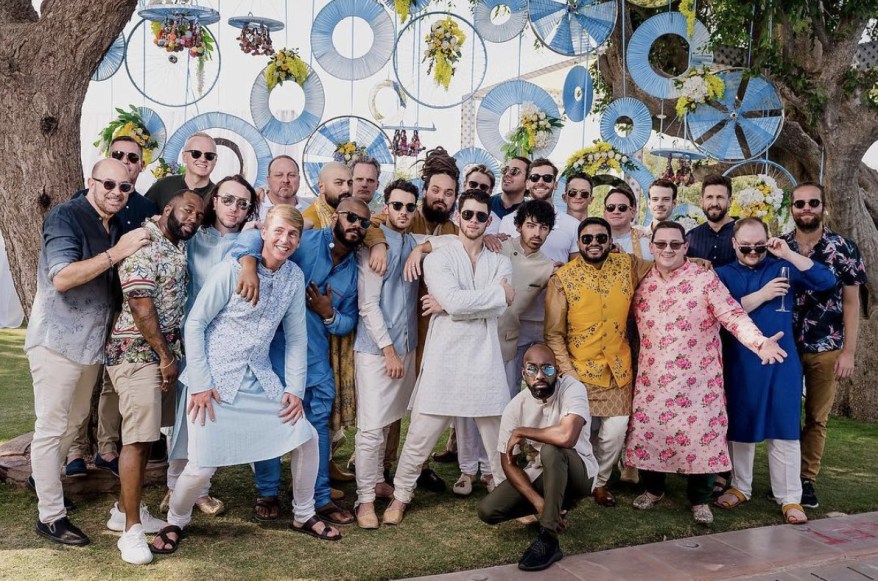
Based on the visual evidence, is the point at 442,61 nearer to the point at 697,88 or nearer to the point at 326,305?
the point at 697,88

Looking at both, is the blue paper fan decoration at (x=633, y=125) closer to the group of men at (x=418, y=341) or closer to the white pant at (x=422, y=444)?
the group of men at (x=418, y=341)

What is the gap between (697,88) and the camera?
23.2 ft

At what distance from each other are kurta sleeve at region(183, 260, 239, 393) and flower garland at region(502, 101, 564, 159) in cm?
364

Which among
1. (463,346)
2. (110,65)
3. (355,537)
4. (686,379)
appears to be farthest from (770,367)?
(110,65)

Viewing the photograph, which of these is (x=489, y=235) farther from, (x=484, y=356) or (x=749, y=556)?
(x=749, y=556)

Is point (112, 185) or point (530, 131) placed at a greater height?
point (530, 131)

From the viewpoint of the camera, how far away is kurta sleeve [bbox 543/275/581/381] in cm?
454

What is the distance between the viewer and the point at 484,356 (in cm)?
433

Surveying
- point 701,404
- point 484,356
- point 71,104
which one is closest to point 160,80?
point 71,104

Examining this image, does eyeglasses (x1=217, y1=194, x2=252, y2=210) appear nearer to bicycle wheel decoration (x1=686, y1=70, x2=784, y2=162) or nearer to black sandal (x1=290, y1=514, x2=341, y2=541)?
black sandal (x1=290, y1=514, x2=341, y2=541)

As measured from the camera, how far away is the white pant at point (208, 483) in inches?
150

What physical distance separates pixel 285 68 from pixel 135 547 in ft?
12.6

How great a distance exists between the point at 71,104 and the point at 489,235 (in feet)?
7.83

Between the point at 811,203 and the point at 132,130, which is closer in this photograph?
the point at 811,203
